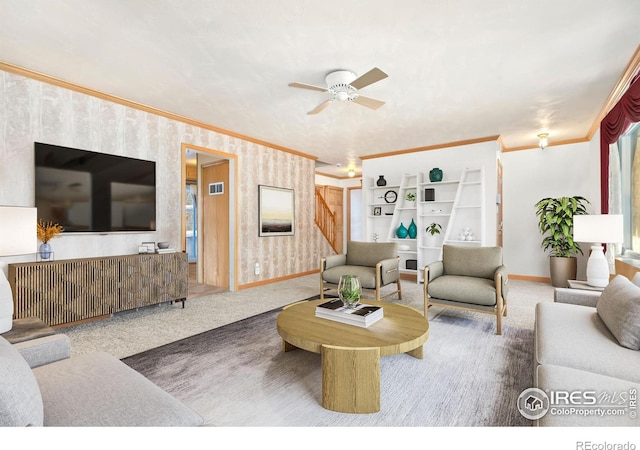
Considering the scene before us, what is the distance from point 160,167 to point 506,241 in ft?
20.6

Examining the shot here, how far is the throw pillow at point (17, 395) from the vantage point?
0.85m

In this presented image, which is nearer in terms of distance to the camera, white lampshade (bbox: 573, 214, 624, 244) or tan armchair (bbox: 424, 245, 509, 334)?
white lampshade (bbox: 573, 214, 624, 244)

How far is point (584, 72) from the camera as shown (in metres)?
3.05

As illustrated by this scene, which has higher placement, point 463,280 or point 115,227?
point 115,227

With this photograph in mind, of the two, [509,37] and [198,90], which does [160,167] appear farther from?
[509,37]

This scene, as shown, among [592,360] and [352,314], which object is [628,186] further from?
[352,314]

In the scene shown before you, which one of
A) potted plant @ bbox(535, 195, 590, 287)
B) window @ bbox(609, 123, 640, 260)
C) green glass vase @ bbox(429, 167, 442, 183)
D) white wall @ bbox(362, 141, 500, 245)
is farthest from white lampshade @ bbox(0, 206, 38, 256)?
potted plant @ bbox(535, 195, 590, 287)

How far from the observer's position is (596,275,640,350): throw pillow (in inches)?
64.9

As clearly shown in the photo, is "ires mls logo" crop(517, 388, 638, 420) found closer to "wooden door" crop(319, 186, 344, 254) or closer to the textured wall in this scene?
the textured wall

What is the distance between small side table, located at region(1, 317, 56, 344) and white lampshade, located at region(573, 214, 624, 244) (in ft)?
14.6

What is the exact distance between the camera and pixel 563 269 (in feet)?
16.9

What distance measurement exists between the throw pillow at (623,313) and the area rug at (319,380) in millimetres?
664

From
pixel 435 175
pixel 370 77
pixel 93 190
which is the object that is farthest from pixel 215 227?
pixel 435 175
